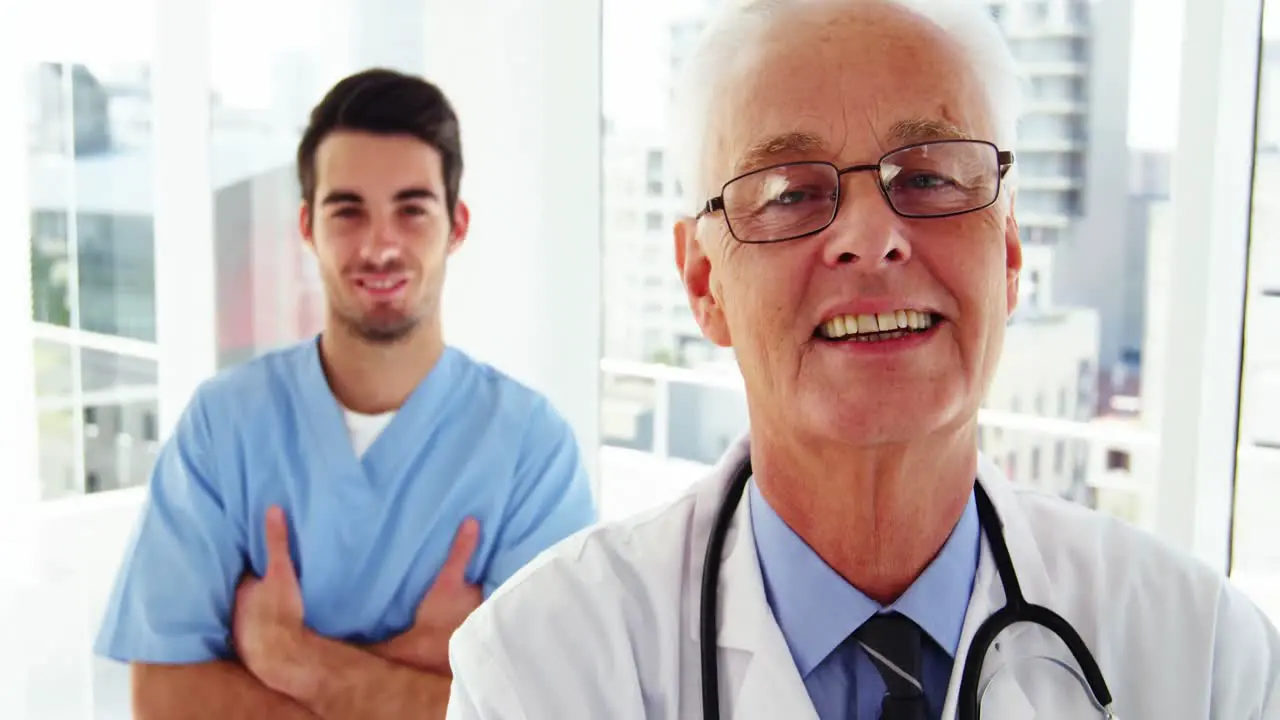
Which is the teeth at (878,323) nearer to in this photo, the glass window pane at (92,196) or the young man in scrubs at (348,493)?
the young man in scrubs at (348,493)

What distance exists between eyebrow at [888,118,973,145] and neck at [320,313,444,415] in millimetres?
945

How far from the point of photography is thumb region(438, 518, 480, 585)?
65.1 inches

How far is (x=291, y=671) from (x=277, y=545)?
0.61ft

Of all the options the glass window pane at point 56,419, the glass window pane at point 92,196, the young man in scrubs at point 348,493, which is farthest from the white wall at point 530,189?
the glass window pane at point 56,419

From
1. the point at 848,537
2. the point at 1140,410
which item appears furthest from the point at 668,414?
the point at 848,537

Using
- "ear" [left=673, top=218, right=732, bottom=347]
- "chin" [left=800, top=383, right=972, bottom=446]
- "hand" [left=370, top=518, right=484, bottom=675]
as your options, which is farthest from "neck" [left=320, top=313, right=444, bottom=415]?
"chin" [left=800, top=383, right=972, bottom=446]

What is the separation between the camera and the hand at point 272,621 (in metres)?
1.59

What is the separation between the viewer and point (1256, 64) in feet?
5.59

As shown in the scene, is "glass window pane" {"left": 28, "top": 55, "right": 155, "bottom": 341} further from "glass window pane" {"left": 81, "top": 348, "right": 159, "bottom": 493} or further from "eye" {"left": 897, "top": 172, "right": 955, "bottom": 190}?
"eye" {"left": 897, "top": 172, "right": 955, "bottom": 190}

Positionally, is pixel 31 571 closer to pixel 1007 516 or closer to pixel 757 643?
pixel 757 643

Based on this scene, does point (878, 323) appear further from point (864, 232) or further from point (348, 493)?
point (348, 493)

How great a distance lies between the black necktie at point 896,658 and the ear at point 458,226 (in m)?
0.99

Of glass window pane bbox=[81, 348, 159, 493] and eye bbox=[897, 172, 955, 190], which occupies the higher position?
eye bbox=[897, 172, 955, 190]

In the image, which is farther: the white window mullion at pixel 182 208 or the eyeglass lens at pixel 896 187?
the white window mullion at pixel 182 208
